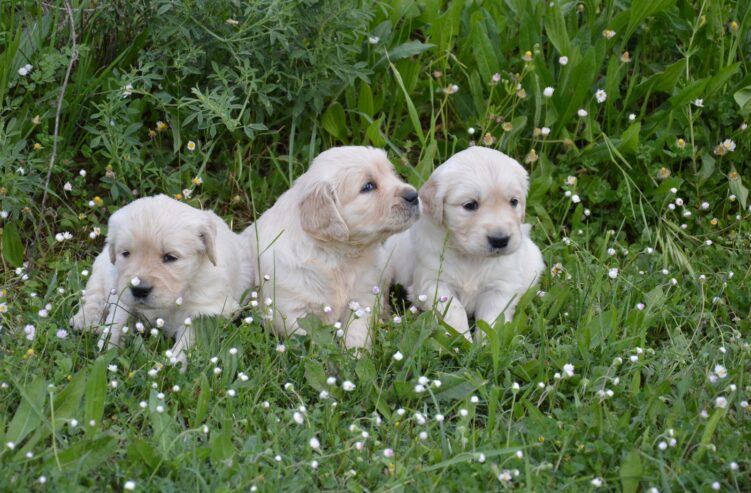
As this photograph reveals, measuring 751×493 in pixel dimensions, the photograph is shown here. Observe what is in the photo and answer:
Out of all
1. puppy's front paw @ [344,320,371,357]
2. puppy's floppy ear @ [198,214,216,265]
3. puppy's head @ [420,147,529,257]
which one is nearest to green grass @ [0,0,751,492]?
puppy's front paw @ [344,320,371,357]

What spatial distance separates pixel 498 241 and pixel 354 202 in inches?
27.3

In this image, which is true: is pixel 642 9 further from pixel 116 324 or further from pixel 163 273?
pixel 116 324

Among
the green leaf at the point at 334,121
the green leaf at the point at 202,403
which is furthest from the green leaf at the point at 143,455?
the green leaf at the point at 334,121

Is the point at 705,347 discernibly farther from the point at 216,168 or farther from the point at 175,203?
the point at 216,168

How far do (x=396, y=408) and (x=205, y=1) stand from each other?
2.31 metres

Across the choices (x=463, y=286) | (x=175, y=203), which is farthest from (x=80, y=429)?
(x=463, y=286)

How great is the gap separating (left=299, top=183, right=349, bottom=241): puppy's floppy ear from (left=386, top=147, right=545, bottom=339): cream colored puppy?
0.49m

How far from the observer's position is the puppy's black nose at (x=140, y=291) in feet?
14.2

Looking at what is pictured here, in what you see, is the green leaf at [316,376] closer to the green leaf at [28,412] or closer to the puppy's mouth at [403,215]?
the puppy's mouth at [403,215]

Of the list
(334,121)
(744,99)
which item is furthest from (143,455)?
(744,99)

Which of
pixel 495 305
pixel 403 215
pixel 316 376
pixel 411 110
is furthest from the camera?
pixel 411 110

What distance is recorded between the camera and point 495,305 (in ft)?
16.4

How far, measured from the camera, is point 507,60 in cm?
604

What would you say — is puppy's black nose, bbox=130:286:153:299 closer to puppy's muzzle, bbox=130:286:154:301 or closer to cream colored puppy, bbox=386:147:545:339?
puppy's muzzle, bbox=130:286:154:301
